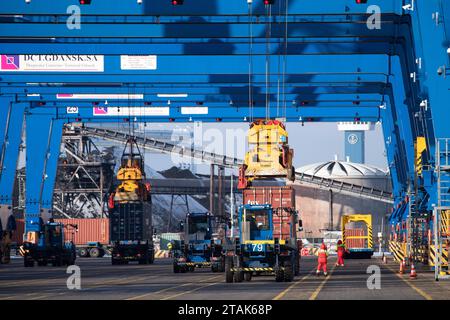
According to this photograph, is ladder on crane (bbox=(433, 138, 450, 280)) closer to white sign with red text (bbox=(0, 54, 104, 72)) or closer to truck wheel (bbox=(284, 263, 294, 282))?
truck wheel (bbox=(284, 263, 294, 282))

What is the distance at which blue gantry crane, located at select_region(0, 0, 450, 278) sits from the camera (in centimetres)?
3731

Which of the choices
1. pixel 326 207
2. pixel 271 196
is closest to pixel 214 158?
pixel 326 207

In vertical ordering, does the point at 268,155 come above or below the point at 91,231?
above

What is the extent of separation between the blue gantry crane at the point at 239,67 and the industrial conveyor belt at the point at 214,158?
105 ft

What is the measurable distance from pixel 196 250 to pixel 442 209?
12.9 meters

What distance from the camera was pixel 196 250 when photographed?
4400 cm

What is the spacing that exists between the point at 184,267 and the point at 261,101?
1778cm

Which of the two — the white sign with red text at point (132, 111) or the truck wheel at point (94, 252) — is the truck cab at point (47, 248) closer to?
the white sign with red text at point (132, 111)

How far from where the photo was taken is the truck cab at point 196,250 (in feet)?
143

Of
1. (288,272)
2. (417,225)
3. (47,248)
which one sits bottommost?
(288,272)

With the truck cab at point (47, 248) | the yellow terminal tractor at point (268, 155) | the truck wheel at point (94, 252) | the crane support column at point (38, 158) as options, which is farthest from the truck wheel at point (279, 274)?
the truck wheel at point (94, 252)

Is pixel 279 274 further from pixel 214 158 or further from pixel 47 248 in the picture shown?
pixel 214 158
